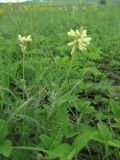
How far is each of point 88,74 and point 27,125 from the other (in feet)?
2.54

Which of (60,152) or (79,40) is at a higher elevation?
(79,40)

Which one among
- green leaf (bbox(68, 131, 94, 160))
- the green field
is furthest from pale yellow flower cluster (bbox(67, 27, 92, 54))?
green leaf (bbox(68, 131, 94, 160))

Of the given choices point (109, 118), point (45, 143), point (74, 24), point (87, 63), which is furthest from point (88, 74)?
point (74, 24)

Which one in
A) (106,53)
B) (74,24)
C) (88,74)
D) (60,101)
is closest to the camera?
(60,101)

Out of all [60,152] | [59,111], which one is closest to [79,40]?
[59,111]

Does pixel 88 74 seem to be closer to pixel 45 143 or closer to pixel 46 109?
pixel 46 109

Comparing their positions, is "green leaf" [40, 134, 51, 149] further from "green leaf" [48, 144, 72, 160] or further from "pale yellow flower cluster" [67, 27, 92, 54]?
"pale yellow flower cluster" [67, 27, 92, 54]

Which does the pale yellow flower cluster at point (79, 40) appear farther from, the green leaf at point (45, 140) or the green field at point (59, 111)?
the green leaf at point (45, 140)

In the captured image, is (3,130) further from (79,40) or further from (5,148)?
(79,40)

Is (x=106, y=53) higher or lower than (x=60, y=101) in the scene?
lower

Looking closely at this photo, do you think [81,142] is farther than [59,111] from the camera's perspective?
No

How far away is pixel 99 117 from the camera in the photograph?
130 centimetres

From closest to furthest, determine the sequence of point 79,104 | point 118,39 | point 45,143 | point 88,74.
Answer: point 45,143
point 79,104
point 88,74
point 118,39

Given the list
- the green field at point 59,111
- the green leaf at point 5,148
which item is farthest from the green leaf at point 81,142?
the green leaf at point 5,148
